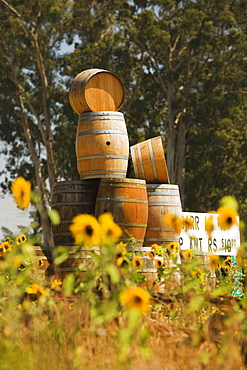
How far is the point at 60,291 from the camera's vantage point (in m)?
3.16

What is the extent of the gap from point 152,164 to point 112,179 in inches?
34.1

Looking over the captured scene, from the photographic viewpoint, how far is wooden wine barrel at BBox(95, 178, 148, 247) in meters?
5.79

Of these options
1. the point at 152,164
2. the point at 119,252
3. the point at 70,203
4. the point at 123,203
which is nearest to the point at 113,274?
the point at 119,252

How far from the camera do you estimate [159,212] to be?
641cm

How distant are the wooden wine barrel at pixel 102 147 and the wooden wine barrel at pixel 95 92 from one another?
0.30 m

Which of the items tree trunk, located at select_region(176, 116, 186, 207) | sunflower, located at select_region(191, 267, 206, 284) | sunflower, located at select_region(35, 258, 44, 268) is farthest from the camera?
tree trunk, located at select_region(176, 116, 186, 207)

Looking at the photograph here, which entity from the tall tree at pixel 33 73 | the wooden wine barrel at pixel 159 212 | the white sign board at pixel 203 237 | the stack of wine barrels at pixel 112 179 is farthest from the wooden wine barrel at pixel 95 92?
the tall tree at pixel 33 73

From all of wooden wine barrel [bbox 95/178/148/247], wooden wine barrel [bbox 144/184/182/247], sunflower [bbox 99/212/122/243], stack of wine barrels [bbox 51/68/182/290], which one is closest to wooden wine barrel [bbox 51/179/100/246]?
stack of wine barrels [bbox 51/68/182/290]

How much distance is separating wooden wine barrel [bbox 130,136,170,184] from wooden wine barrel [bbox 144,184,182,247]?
14 centimetres

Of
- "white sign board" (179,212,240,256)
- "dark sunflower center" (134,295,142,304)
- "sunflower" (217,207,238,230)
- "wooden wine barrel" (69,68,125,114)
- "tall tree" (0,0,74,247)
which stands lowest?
"dark sunflower center" (134,295,142,304)

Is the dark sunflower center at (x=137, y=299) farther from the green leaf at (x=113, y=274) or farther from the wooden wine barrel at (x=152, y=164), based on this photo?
the wooden wine barrel at (x=152, y=164)

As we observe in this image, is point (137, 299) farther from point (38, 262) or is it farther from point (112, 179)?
point (112, 179)

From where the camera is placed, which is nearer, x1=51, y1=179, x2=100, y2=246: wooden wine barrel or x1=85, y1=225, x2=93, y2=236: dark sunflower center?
x1=85, y1=225, x2=93, y2=236: dark sunflower center

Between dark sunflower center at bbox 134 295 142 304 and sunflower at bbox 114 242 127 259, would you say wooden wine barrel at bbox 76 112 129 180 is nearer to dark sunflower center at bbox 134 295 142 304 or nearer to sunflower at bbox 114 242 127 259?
sunflower at bbox 114 242 127 259
